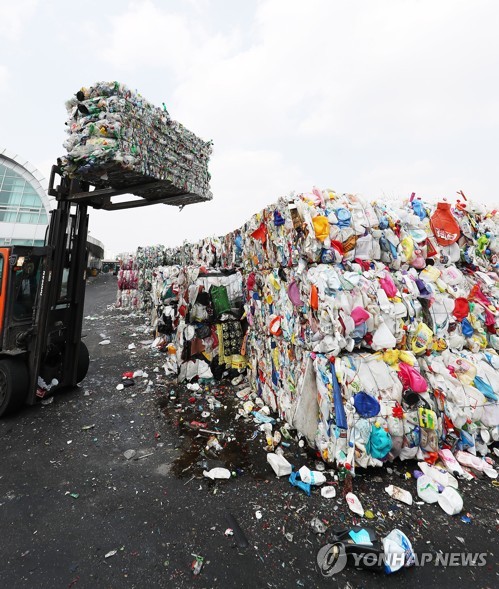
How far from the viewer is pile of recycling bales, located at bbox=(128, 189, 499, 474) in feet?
8.93

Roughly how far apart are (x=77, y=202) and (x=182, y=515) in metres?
4.19

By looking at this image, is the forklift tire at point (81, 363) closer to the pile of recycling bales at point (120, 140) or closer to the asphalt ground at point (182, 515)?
the asphalt ground at point (182, 515)

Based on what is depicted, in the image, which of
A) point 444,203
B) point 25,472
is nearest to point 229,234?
point 444,203

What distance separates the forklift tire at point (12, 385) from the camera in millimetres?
3748

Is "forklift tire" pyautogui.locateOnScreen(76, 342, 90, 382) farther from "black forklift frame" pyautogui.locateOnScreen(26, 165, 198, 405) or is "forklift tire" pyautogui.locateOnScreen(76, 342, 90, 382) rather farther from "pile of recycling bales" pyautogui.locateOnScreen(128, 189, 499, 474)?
"pile of recycling bales" pyautogui.locateOnScreen(128, 189, 499, 474)

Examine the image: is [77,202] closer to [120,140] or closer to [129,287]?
[120,140]

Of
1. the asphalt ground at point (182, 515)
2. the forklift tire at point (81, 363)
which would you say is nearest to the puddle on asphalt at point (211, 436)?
the asphalt ground at point (182, 515)

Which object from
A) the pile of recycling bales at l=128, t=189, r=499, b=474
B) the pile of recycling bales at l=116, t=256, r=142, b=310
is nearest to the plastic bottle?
the pile of recycling bales at l=128, t=189, r=499, b=474

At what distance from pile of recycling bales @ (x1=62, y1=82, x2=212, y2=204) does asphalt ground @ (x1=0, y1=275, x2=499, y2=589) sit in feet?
10.0

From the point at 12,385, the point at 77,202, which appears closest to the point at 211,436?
the point at 12,385

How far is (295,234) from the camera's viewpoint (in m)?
3.19

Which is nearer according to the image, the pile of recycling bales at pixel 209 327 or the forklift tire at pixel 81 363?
the forklift tire at pixel 81 363

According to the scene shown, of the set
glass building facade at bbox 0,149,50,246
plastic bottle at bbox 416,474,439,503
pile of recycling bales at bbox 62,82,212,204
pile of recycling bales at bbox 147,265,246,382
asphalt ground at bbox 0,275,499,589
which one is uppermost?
glass building facade at bbox 0,149,50,246

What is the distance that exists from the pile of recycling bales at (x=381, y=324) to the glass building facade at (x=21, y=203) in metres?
26.3
